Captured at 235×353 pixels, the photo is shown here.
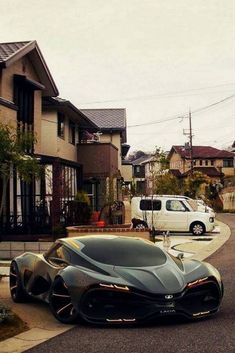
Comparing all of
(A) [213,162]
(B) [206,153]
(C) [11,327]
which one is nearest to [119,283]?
(C) [11,327]

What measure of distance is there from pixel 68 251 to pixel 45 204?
8.75m

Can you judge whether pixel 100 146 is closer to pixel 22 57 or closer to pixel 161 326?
pixel 22 57

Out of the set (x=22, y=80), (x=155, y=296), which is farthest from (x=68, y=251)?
(x=22, y=80)

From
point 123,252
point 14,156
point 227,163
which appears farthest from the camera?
point 227,163

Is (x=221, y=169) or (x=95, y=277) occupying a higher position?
(x=221, y=169)

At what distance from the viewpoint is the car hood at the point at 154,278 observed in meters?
6.42

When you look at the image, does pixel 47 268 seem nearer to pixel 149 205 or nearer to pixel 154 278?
pixel 154 278

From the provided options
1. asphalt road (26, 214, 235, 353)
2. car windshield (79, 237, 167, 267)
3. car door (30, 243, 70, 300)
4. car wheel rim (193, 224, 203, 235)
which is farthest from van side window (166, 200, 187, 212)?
asphalt road (26, 214, 235, 353)

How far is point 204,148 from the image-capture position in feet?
270

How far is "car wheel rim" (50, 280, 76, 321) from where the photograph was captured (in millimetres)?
6609

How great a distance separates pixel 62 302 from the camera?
679cm

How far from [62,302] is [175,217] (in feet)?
52.8

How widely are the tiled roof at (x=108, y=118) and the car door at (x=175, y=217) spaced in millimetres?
13860

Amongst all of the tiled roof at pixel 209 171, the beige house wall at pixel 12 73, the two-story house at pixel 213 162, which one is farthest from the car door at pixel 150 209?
the two-story house at pixel 213 162
